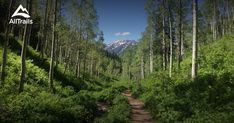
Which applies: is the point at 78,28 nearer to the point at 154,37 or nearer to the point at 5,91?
the point at 154,37

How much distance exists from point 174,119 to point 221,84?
158 inches

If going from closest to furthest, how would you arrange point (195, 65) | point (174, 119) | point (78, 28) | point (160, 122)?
point (174, 119) < point (160, 122) < point (195, 65) < point (78, 28)

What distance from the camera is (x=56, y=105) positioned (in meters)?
16.5

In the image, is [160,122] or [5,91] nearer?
[160,122]

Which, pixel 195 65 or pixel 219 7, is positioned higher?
pixel 219 7

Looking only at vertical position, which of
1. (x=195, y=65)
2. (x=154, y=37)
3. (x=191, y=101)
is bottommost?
(x=191, y=101)

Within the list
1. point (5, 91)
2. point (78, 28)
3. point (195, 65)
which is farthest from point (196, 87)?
point (78, 28)

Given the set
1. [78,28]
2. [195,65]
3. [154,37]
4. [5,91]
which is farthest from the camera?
[154,37]

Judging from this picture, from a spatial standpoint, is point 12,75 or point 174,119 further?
point 12,75

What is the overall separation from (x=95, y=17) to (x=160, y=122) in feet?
120

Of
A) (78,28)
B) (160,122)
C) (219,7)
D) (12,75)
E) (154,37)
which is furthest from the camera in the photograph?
(219,7)

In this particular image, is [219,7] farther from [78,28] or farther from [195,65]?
[195,65]

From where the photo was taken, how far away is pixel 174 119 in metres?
15.0

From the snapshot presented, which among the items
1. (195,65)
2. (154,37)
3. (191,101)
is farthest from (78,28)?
(191,101)
